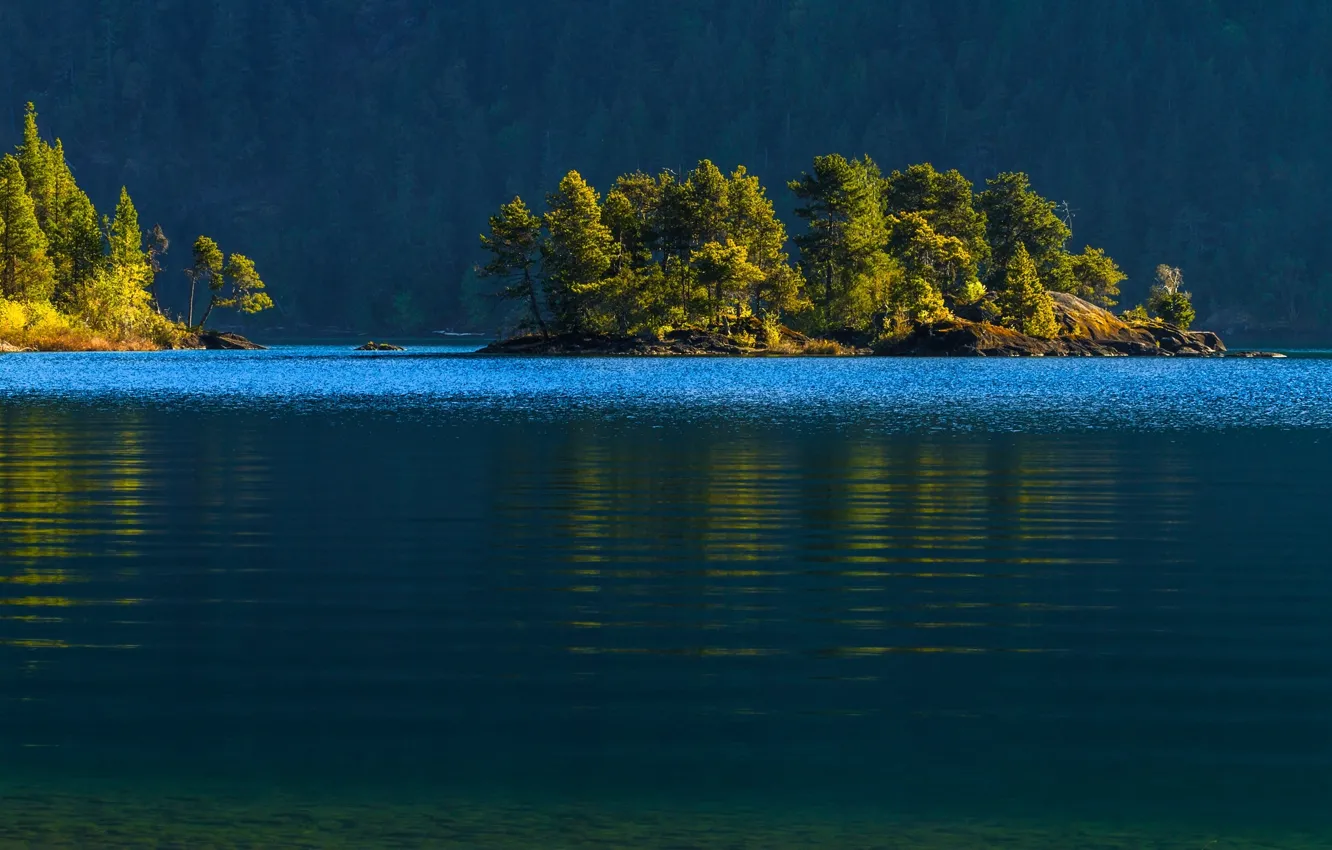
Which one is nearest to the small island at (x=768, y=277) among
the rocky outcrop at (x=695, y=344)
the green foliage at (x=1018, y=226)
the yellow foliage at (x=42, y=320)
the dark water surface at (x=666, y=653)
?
the rocky outcrop at (x=695, y=344)

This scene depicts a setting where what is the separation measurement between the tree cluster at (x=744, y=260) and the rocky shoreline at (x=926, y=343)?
1.48 metres

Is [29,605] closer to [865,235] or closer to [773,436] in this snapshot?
[773,436]

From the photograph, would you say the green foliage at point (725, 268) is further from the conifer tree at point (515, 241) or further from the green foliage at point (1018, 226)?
the green foliage at point (1018, 226)

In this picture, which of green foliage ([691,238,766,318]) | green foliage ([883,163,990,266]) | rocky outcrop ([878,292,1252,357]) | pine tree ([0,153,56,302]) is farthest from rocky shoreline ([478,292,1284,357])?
pine tree ([0,153,56,302])

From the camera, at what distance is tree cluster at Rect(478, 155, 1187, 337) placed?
175250mm

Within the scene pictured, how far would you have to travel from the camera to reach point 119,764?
1399 cm

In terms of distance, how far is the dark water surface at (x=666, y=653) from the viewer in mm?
12789

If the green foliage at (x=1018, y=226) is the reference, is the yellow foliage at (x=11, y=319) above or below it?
below

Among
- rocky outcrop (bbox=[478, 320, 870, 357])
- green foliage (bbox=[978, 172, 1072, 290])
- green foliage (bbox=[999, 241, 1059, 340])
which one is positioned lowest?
rocky outcrop (bbox=[478, 320, 870, 357])

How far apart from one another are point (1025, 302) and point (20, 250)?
362ft

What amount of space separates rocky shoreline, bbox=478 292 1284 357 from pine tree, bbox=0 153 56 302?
5220 centimetres

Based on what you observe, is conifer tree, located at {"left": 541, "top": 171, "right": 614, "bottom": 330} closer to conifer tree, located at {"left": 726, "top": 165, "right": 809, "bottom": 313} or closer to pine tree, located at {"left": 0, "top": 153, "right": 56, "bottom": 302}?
conifer tree, located at {"left": 726, "top": 165, "right": 809, "bottom": 313}

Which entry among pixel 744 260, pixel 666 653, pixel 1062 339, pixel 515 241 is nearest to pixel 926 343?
pixel 1062 339

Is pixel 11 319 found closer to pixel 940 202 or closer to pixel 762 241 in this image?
pixel 762 241
